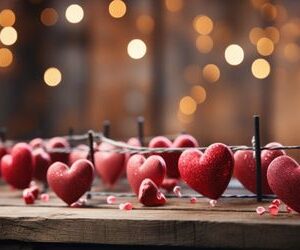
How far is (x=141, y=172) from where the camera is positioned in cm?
128

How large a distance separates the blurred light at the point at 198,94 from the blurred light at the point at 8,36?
42.5 inches

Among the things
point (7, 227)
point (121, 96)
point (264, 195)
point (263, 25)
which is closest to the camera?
point (7, 227)

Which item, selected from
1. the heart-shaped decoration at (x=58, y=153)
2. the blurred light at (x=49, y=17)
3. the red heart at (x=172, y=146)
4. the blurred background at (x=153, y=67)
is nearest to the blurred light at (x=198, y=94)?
the blurred background at (x=153, y=67)

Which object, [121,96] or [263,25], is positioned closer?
→ [263,25]

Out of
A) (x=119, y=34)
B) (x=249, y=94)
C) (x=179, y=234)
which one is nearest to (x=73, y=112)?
(x=119, y=34)

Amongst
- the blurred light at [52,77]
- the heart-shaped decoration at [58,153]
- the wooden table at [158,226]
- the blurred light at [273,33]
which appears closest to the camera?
the wooden table at [158,226]

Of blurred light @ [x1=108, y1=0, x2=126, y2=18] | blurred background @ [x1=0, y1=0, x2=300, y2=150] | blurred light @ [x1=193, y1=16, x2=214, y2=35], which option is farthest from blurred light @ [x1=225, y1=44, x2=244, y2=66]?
blurred light @ [x1=108, y1=0, x2=126, y2=18]

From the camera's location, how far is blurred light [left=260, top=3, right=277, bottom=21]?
332cm

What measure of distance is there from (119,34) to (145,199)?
242 centimetres

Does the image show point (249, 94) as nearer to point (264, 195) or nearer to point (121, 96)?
point (121, 96)

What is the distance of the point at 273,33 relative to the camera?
3.32m

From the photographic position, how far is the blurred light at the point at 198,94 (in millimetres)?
3434

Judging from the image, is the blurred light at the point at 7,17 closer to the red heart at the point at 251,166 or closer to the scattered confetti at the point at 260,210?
the red heart at the point at 251,166

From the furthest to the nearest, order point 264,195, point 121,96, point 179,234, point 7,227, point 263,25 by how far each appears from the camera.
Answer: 1. point 121,96
2. point 263,25
3. point 264,195
4. point 7,227
5. point 179,234
